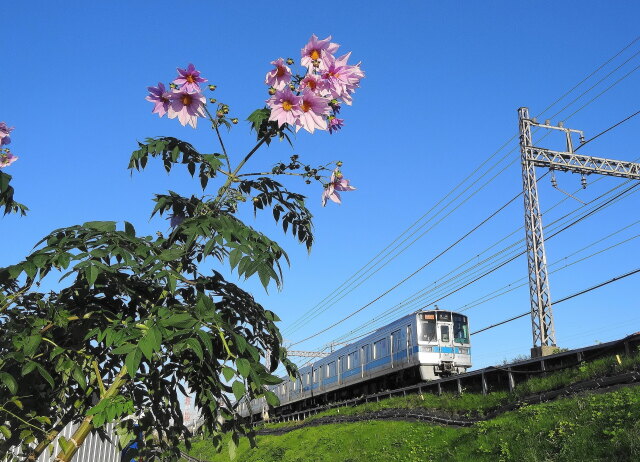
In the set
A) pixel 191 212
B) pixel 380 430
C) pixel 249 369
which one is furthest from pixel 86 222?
pixel 380 430

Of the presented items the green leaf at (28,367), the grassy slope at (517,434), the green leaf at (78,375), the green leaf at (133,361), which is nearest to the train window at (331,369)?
the grassy slope at (517,434)

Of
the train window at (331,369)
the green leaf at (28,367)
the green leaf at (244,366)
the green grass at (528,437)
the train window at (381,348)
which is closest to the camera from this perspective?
the green leaf at (244,366)

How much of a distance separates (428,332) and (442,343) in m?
0.71

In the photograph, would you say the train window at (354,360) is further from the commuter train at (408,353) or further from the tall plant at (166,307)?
the tall plant at (166,307)

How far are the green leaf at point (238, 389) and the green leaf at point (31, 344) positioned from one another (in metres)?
0.75

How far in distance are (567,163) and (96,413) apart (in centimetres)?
1958

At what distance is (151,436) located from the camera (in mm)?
2713

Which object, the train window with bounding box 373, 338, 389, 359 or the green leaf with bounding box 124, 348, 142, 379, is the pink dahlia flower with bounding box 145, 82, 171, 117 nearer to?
the green leaf with bounding box 124, 348, 142, 379

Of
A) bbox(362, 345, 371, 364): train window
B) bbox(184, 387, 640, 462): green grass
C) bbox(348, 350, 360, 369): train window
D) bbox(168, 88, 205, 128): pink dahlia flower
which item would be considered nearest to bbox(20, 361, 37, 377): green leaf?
bbox(168, 88, 205, 128): pink dahlia flower

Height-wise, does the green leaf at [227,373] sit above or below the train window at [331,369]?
below

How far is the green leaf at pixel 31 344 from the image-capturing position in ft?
6.95

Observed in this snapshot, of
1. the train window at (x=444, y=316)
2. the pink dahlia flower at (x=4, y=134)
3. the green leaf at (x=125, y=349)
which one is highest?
the train window at (x=444, y=316)

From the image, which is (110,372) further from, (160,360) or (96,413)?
(96,413)

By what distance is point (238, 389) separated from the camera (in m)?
2.00
